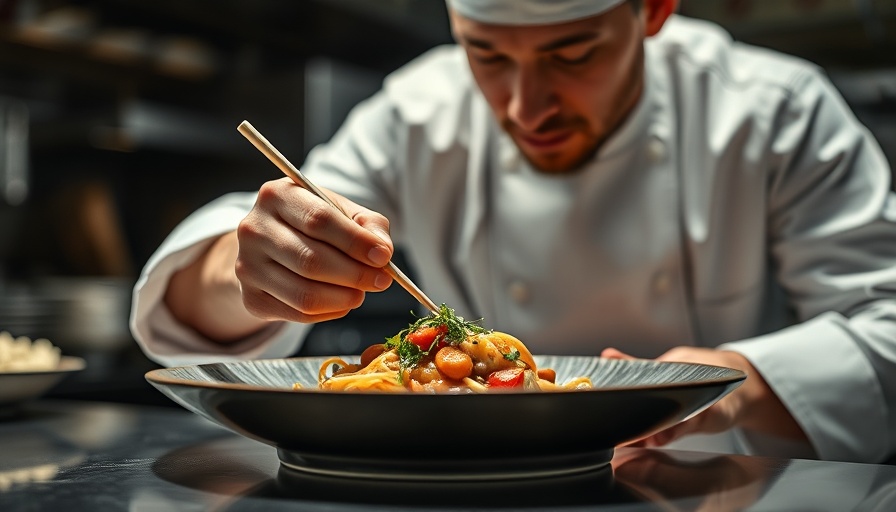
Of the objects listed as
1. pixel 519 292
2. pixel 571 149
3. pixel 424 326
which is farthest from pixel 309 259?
pixel 519 292

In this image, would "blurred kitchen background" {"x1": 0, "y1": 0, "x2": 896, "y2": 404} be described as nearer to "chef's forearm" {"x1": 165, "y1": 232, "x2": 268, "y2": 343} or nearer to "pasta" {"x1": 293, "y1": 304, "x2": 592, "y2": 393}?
"chef's forearm" {"x1": 165, "y1": 232, "x2": 268, "y2": 343}

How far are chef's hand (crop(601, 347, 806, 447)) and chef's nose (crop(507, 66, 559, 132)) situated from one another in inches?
16.5

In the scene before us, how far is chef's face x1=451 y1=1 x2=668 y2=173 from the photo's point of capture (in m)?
1.41

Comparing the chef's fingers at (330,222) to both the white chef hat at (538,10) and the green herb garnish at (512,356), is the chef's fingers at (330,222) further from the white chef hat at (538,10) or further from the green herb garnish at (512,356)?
the white chef hat at (538,10)

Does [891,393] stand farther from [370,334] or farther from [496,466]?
[370,334]

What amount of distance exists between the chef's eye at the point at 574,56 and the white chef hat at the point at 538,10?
52 mm

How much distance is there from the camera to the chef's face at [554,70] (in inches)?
55.6

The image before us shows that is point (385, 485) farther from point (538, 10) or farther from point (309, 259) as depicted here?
point (538, 10)

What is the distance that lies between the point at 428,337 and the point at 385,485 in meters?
0.25

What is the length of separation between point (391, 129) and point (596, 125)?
0.56 meters

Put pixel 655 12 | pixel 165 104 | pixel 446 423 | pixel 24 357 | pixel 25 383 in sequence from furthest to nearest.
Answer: pixel 165 104 → pixel 655 12 → pixel 24 357 → pixel 25 383 → pixel 446 423

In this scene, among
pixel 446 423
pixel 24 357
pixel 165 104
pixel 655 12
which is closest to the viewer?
pixel 446 423

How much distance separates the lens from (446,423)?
0.66 metres

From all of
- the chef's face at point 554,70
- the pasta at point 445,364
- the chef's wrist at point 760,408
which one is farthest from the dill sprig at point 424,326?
the chef's face at point 554,70
